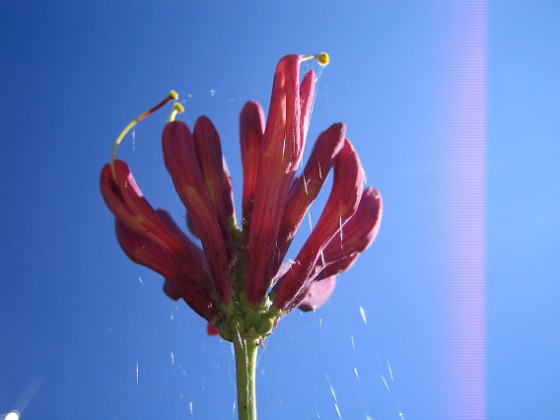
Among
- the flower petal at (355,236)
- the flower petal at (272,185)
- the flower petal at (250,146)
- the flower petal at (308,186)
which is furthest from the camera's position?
the flower petal at (250,146)

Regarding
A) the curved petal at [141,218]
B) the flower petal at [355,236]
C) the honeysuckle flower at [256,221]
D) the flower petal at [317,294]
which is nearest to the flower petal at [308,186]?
the honeysuckle flower at [256,221]

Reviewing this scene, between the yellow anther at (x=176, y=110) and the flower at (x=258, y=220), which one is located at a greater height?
the yellow anther at (x=176, y=110)

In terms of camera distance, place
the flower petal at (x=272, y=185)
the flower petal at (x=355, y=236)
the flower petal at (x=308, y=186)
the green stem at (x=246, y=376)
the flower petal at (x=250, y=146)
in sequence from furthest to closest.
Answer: the flower petal at (x=250, y=146) → the flower petal at (x=355, y=236) → the flower petal at (x=308, y=186) → the flower petal at (x=272, y=185) → the green stem at (x=246, y=376)

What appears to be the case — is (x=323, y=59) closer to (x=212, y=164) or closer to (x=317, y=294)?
(x=212, y=164)

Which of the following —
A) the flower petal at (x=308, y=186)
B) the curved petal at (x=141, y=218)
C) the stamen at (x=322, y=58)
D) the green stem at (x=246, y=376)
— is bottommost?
the green stem at (x=246, y=376)

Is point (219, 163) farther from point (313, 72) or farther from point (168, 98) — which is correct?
point (313, 72)

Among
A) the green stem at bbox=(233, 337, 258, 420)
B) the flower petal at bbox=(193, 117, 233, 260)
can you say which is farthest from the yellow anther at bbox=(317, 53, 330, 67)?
the green stem at bbox=(233, 337, 258, 420)

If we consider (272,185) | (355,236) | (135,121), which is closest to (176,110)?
(135,121)

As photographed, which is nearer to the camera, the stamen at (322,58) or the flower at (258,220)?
the flower at (258,220)

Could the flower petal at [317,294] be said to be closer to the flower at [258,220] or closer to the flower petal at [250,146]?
the flower at [258,220]
